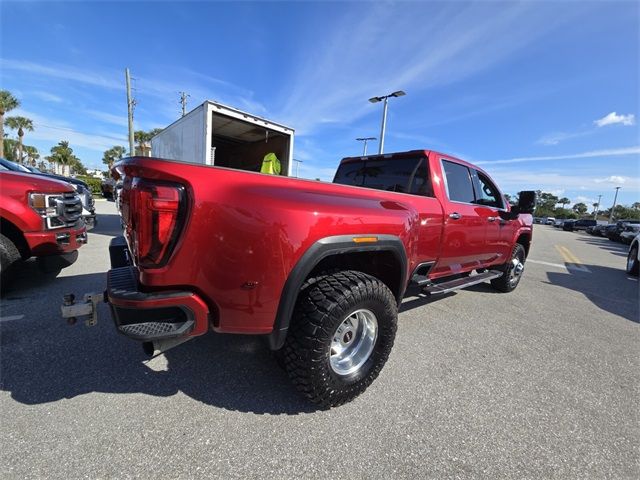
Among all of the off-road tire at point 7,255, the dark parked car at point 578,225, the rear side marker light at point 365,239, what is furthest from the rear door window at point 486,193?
the dark parked car at point 578,225

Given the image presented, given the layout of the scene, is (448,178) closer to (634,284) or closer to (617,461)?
(617,461)

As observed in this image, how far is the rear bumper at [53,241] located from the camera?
347 cm

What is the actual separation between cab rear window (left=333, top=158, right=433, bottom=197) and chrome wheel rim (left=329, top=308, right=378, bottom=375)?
1618 millimetres

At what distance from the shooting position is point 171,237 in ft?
5.39

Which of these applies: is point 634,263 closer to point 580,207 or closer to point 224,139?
point 224,139

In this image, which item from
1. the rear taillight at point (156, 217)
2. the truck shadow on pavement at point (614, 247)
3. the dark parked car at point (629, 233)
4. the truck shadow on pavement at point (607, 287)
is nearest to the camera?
the rear taillight at point (156, 217)

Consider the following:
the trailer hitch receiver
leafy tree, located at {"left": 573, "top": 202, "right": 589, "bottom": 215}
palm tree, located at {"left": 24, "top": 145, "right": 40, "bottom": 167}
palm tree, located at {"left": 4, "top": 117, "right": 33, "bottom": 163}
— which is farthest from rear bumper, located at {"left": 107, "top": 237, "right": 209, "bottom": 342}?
leafy tree, located at {"left": 573, "top": 202, "right": 589, "bottom": 215}

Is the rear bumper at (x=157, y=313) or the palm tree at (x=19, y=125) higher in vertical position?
the palm tree at (x=19, y=125)

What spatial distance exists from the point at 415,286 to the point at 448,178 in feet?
4.44

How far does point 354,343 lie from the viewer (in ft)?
8.02

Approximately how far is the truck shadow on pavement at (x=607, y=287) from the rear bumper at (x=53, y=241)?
6530 millimetres

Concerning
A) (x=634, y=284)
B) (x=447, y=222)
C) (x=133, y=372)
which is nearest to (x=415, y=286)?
(x=447, y=222)

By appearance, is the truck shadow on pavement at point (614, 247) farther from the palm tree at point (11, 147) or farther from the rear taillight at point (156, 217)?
the palm tree at point (11, 147)

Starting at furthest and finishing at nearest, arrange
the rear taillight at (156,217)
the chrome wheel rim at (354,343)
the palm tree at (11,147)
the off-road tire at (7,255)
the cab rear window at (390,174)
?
the palm tree at (11,147)
the cab rear window at (390,174)
the off-road tire at (7,255)
the chrome wheel rim at (354,343)
the rear taillight at (156,217)
